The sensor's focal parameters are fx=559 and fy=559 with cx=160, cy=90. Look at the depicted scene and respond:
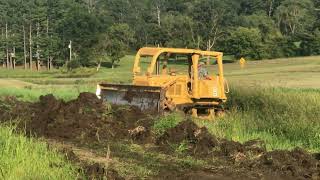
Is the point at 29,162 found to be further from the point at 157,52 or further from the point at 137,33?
the point at 137,33

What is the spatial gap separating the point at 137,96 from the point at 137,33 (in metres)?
98.6

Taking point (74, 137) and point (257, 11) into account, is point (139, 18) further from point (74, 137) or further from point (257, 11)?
point (74, 137)

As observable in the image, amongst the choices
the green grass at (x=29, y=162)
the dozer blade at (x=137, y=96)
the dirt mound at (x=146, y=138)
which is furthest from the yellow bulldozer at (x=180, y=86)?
the green grass at (x=29, y=162)

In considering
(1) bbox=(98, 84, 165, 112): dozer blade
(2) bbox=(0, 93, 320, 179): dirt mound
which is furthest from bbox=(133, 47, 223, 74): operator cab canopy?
(2) bbox=(0, 93, 320, 179): dirt mound

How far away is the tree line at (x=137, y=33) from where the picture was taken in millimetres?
89562

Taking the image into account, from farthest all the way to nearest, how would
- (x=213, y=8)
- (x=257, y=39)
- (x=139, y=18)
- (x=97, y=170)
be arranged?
1. (x=139, y=18)
2. (x=213, y=8)
3. (x=257, y=39)
4. (x=97, y=170)

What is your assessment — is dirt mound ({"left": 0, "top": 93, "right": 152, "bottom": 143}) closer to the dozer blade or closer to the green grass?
the dozer blade

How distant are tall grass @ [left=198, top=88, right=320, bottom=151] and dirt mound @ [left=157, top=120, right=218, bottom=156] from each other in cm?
123

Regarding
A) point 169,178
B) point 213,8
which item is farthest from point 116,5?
point 169,178

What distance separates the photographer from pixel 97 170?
28.1 ft

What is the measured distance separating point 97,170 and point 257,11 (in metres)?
130

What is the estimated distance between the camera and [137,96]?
60.8 ft

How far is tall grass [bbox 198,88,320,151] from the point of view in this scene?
13.0 m

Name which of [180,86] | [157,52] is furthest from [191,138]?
[157,52]
